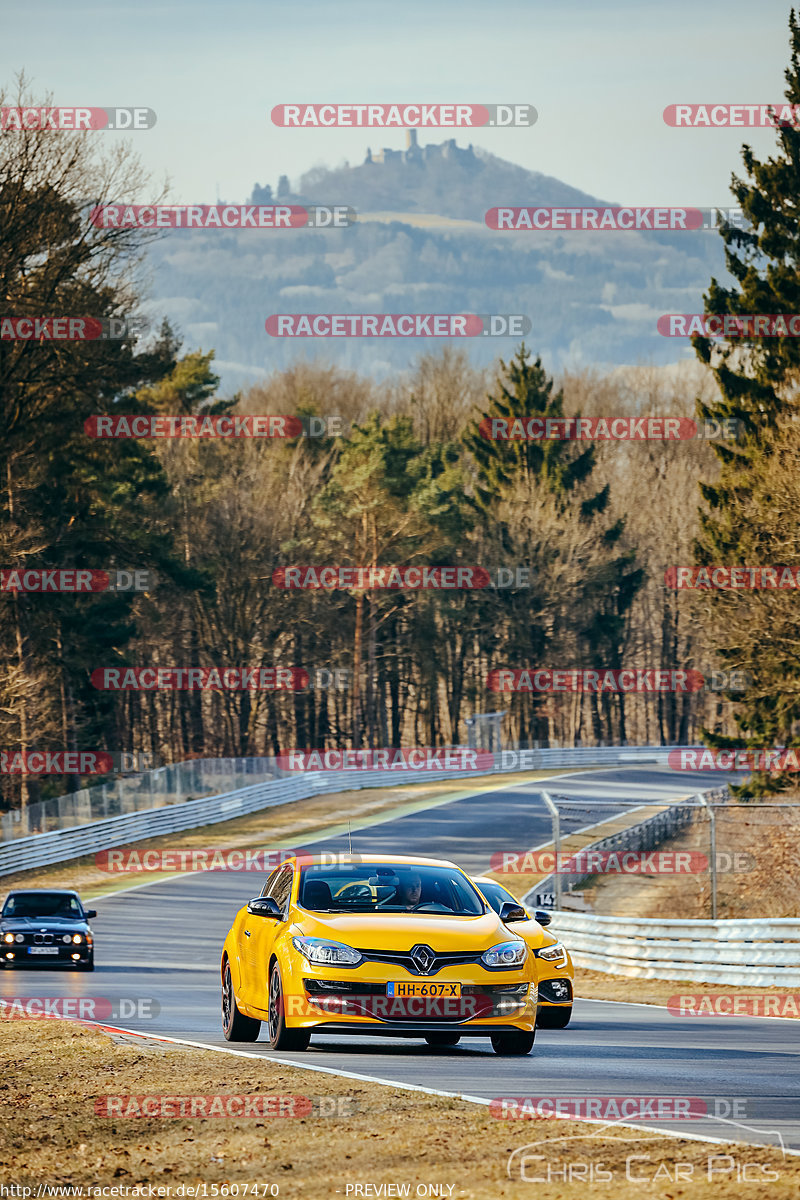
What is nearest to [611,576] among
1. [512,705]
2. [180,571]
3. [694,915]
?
[512,705]

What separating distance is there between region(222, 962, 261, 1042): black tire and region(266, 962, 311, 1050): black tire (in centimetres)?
94

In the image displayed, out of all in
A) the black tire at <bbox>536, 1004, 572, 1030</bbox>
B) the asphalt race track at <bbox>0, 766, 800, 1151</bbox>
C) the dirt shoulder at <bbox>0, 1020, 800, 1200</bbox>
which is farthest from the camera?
the black tire at <bbox>536, 1004, 572, 1030</bbox>

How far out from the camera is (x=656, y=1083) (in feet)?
34.8

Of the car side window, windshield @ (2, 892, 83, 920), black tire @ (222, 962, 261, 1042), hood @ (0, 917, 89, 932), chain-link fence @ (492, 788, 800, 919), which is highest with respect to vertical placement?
the car side window

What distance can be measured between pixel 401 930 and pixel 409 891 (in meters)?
0.88

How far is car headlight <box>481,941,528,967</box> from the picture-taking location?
1134 cm

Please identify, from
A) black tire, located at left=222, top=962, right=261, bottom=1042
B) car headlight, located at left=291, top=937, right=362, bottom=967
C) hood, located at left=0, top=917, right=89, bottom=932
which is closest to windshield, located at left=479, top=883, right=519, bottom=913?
black tire, located at left=222, top=962, right=261, bottom=1042

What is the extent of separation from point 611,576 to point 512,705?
9.68 meters

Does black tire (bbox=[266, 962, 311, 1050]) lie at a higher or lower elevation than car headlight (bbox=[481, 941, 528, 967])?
lower

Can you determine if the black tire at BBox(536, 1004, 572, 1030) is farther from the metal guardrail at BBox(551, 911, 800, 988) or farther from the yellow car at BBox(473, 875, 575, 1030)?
the metal guardrail at BBox(551, 911, 800, 988)

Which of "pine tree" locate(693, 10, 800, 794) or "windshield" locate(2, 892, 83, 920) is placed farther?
"pine tree" locate(693, 10, 800, 794)

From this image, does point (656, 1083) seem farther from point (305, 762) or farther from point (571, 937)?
point (305, 762)

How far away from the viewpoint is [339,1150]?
7.93 metres

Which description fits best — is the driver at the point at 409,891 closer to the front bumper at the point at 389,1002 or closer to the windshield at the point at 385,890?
the windshield at the point at 385,890
